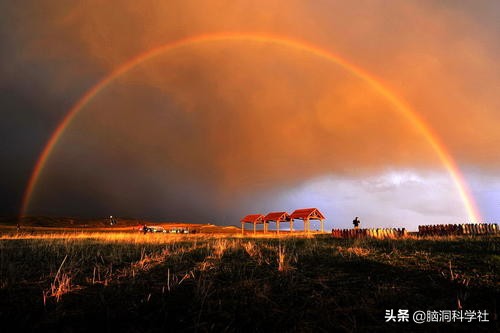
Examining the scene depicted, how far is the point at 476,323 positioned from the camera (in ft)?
11.5

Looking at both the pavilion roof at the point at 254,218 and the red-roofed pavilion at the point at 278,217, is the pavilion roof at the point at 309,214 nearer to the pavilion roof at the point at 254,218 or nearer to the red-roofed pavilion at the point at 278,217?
the red-roofed pavilion at the point at 278,217

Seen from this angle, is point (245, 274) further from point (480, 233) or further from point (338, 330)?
point (480, 233)

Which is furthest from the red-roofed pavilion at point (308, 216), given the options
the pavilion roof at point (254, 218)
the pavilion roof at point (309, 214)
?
the pavilion roof at point (254, 218)

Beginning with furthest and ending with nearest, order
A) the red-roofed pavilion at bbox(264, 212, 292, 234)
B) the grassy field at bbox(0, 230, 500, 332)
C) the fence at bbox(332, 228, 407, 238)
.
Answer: the red-roofed pavilion at bbox(264, 212, 292, 234) → the fence at bbox(332, 228, 407, 238) → the grassy field at bbox(0, 230, 500, 332)

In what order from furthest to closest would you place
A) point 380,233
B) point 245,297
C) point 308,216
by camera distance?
point 308,216 → point 380,233 → point 245,297

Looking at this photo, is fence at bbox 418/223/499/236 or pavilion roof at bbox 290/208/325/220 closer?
fence at bbox 418/223/499/236

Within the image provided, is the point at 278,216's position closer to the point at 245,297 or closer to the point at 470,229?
the point at 470,229

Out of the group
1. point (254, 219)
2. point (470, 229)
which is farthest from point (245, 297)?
point (254, 219)

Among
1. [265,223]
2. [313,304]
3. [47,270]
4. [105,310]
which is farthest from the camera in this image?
[265,223]

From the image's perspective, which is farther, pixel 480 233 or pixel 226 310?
pixel 480 233

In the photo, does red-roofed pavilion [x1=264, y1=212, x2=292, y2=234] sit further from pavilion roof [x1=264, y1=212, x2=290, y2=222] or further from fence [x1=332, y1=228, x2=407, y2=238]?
fence [x1=332, y1=228, x2=407, y2=238]

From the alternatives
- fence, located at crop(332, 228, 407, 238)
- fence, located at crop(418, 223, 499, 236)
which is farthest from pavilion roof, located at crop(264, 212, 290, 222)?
fence, located at crop(418, 223, 499, 236)

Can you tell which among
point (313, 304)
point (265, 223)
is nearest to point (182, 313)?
point (313, 304)

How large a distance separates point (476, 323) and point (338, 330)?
1683 mm
